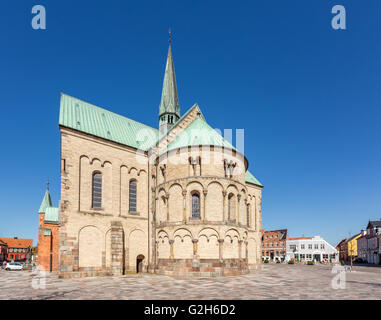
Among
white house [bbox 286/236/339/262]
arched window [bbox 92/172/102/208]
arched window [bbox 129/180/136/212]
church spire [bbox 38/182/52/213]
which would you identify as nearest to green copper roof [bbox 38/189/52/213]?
church spire [bbox 38/182/52/213]

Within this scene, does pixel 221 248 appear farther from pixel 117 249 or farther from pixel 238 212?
pixel 117 249

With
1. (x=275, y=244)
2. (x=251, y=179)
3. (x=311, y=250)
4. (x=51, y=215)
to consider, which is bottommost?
(x=311, y=250)

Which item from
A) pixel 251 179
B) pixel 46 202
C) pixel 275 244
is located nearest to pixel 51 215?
pixel 46 202

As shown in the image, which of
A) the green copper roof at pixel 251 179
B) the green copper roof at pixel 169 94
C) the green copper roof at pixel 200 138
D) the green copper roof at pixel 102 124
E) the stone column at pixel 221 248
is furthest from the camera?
the green copper roof at pixel 169 94

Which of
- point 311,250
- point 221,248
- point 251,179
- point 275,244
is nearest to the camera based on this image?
point 221,248

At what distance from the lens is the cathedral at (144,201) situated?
27.7 metres

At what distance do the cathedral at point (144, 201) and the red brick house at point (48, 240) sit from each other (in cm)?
1243

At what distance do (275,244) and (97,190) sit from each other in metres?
71.3

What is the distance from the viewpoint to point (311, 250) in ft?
275

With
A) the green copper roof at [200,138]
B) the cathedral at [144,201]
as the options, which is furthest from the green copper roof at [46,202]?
the green copper roof at [200,138]

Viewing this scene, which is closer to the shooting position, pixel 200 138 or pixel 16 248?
pixel 200 138

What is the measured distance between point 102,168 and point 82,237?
6.86 metres

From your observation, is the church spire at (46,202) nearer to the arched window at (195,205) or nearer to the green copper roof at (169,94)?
the green copper roof at (169,94)
